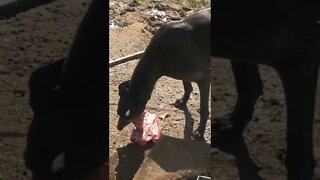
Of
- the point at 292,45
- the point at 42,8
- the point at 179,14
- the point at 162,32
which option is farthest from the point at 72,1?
the point at 179,14

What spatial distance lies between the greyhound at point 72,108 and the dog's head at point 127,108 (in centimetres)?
132

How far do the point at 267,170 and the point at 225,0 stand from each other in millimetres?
739

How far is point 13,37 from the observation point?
2.86 metres

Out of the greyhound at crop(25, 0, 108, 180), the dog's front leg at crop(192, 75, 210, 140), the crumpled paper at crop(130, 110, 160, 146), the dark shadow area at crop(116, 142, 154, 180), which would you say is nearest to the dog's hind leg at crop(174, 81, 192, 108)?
the dog's front leg at crop(192, 75, 210, 140)

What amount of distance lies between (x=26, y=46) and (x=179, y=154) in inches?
70.1

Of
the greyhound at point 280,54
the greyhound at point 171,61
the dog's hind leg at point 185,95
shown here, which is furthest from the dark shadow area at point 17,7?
the dog's hind leg at point 185,95

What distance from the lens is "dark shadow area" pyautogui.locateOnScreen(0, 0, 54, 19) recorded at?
2855 mm

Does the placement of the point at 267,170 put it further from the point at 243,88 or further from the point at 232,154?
the point at 243,88

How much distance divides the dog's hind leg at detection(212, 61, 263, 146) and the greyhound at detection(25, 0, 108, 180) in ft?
1.78

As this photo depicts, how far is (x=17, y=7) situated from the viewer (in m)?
2.88

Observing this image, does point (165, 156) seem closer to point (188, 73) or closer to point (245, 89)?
point (188, 73)

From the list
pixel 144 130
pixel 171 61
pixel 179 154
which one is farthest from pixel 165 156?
pixel 171 61

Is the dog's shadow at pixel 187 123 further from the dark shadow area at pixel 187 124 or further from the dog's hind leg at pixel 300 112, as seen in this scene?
the dog's hind leg at pixel 300 112

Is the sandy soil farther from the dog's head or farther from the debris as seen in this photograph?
the dog's head
